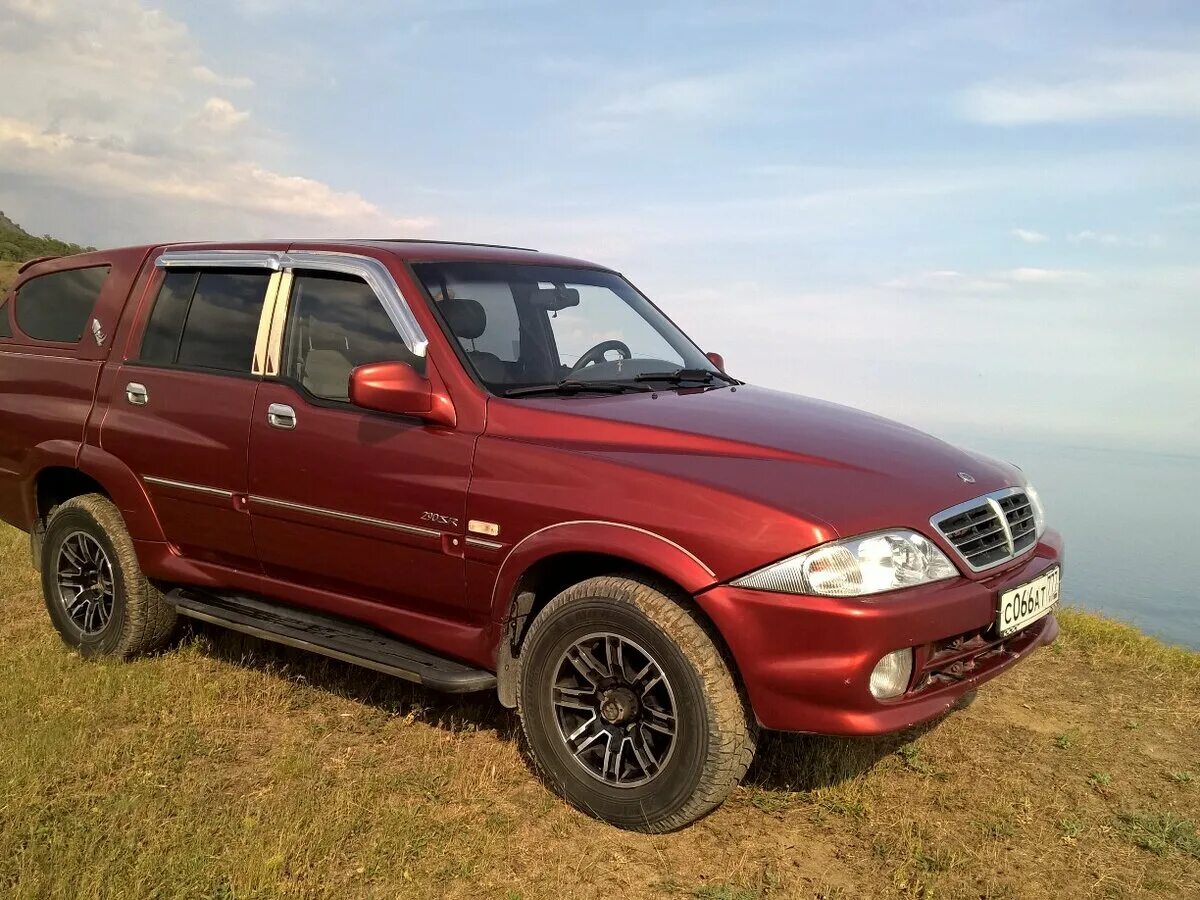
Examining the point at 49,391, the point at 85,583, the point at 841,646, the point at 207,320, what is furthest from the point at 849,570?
the point at 49,391

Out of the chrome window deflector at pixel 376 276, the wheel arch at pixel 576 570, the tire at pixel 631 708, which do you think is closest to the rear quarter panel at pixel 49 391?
the chrome window deflector at pixel 376 276

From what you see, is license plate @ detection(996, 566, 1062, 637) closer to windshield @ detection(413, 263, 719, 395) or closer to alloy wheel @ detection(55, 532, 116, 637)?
windshield @ detection(413, 263, 719, 395)

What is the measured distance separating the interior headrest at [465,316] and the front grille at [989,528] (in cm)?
187

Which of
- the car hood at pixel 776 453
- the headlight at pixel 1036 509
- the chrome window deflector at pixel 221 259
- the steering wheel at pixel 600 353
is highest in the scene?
the chrome window deflector at pixel 221 259

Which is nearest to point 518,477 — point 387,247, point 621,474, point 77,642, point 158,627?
point 621,474

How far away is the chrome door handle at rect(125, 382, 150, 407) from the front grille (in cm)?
351

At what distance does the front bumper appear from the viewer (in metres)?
2.74

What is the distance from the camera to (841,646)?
8.98ft

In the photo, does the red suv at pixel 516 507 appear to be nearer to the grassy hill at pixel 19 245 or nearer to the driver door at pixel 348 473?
the driver door at pixel 348 473

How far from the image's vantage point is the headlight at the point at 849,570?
109 inches

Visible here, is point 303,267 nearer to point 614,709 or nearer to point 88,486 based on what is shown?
point 88,486

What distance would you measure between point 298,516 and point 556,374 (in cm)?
120

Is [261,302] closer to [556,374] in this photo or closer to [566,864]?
[556,374]

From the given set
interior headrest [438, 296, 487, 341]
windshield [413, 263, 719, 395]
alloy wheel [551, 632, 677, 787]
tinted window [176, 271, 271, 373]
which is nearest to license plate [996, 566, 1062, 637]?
alloy wheel [551, 632, 677, 787]
